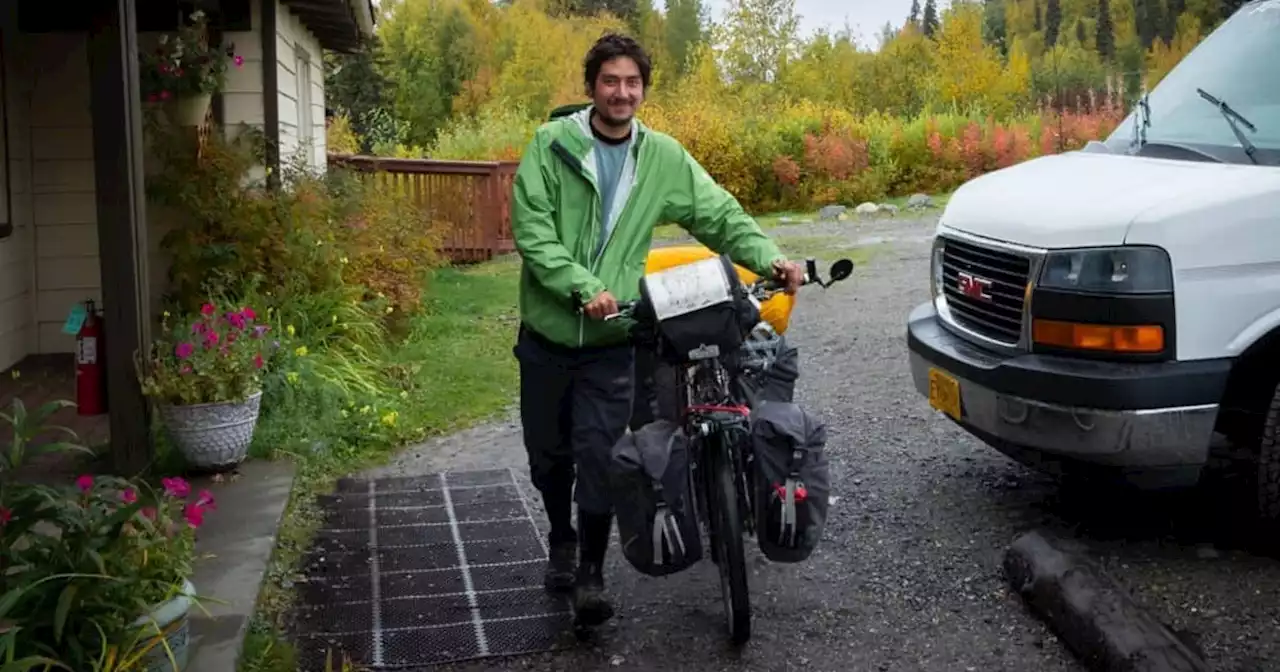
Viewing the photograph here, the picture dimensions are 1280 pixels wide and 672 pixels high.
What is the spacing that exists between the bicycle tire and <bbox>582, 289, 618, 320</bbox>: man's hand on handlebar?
55 centimetres

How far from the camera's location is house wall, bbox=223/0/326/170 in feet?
29.1

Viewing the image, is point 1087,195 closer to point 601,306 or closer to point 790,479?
point 790,479

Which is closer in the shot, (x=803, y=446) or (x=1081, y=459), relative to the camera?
(x=803, y=446)

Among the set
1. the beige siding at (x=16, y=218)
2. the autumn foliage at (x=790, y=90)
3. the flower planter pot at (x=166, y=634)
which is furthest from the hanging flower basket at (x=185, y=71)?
the autumn foliage at (x=790, y=90)

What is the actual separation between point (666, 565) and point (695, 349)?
2.11 ft

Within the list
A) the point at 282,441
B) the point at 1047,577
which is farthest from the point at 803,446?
the point at 282,441

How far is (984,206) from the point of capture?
492 cm

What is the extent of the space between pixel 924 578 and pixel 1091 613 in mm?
815

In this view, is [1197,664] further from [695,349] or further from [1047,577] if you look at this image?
[695,349]

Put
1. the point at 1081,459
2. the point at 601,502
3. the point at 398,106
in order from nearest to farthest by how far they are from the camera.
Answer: the point at 601,502 < the point at 1081,459 < the point at 398,106

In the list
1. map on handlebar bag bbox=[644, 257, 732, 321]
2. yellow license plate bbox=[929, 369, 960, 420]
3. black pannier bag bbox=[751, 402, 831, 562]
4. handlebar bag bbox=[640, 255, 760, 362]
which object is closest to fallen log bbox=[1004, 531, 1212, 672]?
yellow license plate bbox=[929, 369, 960, 420]

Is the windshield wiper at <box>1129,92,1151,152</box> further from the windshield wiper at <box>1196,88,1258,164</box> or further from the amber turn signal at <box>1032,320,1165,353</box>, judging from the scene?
the amber turn signal at <box>1032,320,1165,353</box>

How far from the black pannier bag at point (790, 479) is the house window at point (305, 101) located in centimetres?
785

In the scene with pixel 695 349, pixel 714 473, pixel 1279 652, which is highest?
pixel 695 349
